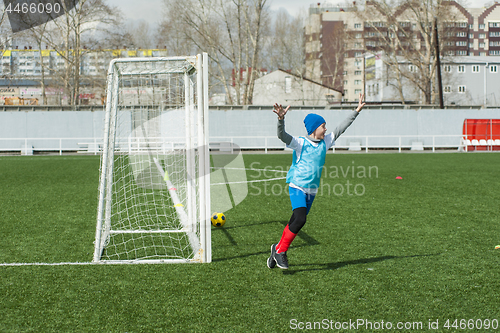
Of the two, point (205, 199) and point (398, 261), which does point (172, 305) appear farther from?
point (398, 261)

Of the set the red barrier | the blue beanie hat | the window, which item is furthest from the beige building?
the blue beanie hat

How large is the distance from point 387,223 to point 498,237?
Answer: 1.60m

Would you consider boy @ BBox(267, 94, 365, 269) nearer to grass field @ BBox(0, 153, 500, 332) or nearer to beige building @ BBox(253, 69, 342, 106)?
grass field @ BBox(0, 153, 500, 332)

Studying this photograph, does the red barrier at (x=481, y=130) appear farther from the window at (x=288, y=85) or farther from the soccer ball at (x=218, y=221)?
the soccer ball at (x=218, y=221)

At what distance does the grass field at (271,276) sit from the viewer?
354cm

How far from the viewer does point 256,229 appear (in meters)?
6.88

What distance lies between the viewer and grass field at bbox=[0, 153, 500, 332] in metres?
3.54

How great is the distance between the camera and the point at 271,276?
4570mm

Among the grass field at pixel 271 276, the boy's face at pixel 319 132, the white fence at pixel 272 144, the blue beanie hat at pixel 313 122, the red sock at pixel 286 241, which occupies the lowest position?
the grass field at pixel 271 276

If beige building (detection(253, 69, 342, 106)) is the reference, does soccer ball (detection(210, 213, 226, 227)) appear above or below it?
below

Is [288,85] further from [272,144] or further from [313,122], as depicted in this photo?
[313,122]

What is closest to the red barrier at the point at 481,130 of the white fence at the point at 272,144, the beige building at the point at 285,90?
the white fence at the point at 272,144

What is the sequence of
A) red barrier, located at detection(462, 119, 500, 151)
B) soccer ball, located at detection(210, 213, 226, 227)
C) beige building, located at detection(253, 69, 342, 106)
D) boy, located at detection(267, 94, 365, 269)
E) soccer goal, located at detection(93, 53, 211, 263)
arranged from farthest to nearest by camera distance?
beige building, located at detection(253, 69, 342, 106)
red barrier, located at detection(462, 119, 500, 151)
soccer ball, located at detection(210, 213, 226, 227)
soccer goal, located at detection(93, 53, 211, 263)
boy, located at detection(267, 94, 365, 269)

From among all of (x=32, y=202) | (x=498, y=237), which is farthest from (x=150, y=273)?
(x=32, y=202)
